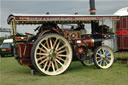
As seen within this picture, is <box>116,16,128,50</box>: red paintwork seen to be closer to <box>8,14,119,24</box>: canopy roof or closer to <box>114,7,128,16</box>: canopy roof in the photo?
<box>114,7,128,16</box>: canopy roof

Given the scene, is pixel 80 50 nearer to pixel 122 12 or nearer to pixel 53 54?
pixel 53 54

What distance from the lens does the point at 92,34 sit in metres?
7.94

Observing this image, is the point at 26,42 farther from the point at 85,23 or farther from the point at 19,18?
the point at 85,23

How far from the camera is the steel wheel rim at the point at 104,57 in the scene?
7.33 metres

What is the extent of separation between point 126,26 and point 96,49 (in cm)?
208

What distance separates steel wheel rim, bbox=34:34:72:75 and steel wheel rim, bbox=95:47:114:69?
1.35 meters

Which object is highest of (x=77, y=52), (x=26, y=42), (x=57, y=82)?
(x=26, y=42)

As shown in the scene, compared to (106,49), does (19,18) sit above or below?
above

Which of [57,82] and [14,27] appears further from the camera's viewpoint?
[14,27]

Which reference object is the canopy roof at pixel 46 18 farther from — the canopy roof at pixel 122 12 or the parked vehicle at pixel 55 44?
the canopy roof at pixel 122 12

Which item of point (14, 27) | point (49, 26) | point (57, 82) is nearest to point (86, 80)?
point (57, 82)

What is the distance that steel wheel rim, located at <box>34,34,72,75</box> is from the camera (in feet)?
20.5

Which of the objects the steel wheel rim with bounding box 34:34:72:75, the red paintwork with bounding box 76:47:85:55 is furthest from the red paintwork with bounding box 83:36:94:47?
the steel wheel rim with bounding box 34:34:72:75

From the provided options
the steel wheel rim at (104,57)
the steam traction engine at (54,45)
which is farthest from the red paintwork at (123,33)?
the steel wheel rim at (104,57)
